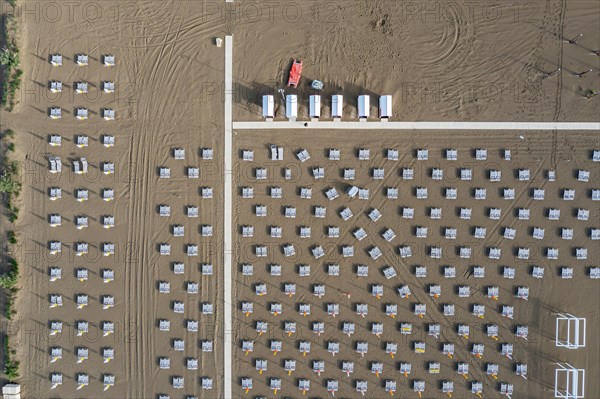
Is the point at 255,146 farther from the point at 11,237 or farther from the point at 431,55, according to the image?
the point at 11,237

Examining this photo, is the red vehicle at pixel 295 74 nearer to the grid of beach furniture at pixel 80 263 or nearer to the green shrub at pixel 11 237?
the grid of beach furniture at pixel 80 263

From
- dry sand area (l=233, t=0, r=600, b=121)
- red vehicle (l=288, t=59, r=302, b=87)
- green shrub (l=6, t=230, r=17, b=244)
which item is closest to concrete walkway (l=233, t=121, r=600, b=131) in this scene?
dry sand area (l=233, t=0, r=600, b=121)

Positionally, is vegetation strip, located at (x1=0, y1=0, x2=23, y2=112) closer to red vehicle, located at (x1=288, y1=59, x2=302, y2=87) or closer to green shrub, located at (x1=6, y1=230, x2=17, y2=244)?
green shrub, located at (x1=6, y1=230, x2=17, y2=244)

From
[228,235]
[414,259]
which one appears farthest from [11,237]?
[414,259]

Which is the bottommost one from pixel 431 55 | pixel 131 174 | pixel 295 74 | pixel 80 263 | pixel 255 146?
pixel 80 263

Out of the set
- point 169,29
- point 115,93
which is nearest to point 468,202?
point 169,29

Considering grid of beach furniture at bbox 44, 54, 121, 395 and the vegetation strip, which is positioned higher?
the vegetation strip

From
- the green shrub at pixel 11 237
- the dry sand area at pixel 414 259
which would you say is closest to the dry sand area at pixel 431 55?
the dry sand area at pixel 414 259
